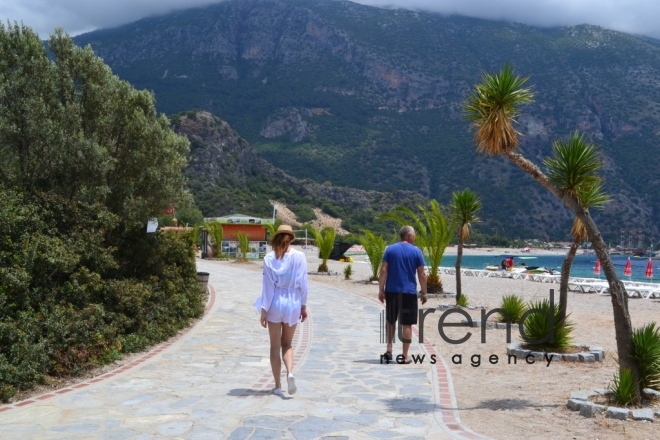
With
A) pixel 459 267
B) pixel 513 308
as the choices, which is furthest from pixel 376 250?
pixel 513 308

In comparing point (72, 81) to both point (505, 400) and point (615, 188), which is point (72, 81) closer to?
point (505, 400)

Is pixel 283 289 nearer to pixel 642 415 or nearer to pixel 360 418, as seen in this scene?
pixel 360 418

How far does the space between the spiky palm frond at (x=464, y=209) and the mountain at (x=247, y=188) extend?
169ft

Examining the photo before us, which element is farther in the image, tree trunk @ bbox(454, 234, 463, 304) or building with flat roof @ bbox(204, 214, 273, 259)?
building with flat roof @ bbox(204, 214, 273, 259)

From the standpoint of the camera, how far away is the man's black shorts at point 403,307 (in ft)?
24.4

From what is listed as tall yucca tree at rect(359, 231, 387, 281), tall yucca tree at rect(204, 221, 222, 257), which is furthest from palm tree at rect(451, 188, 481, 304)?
tall yucca tree at rect(204, 221, 222, 257)

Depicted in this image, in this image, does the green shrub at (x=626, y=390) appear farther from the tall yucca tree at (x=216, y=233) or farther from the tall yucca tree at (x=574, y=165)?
the tall yucca tree at (x=216, y=233)

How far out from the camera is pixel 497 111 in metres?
6.84

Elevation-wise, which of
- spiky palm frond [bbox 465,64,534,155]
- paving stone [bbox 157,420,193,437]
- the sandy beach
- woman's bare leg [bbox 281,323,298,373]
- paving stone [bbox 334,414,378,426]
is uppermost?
spiky palm frond [bbox 465,64,534,155]

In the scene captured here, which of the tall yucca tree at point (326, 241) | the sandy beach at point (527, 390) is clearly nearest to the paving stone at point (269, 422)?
the sandy beach at point (527, 390)

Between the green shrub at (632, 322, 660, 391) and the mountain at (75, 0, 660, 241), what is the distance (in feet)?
287

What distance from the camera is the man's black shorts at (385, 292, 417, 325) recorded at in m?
7.44

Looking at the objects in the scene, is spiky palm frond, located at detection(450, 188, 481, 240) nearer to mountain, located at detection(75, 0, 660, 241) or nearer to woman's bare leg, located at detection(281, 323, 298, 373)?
woman's bare leg, located at detection(281, 323, 298, 373)

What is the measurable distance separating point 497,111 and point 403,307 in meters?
2.46
